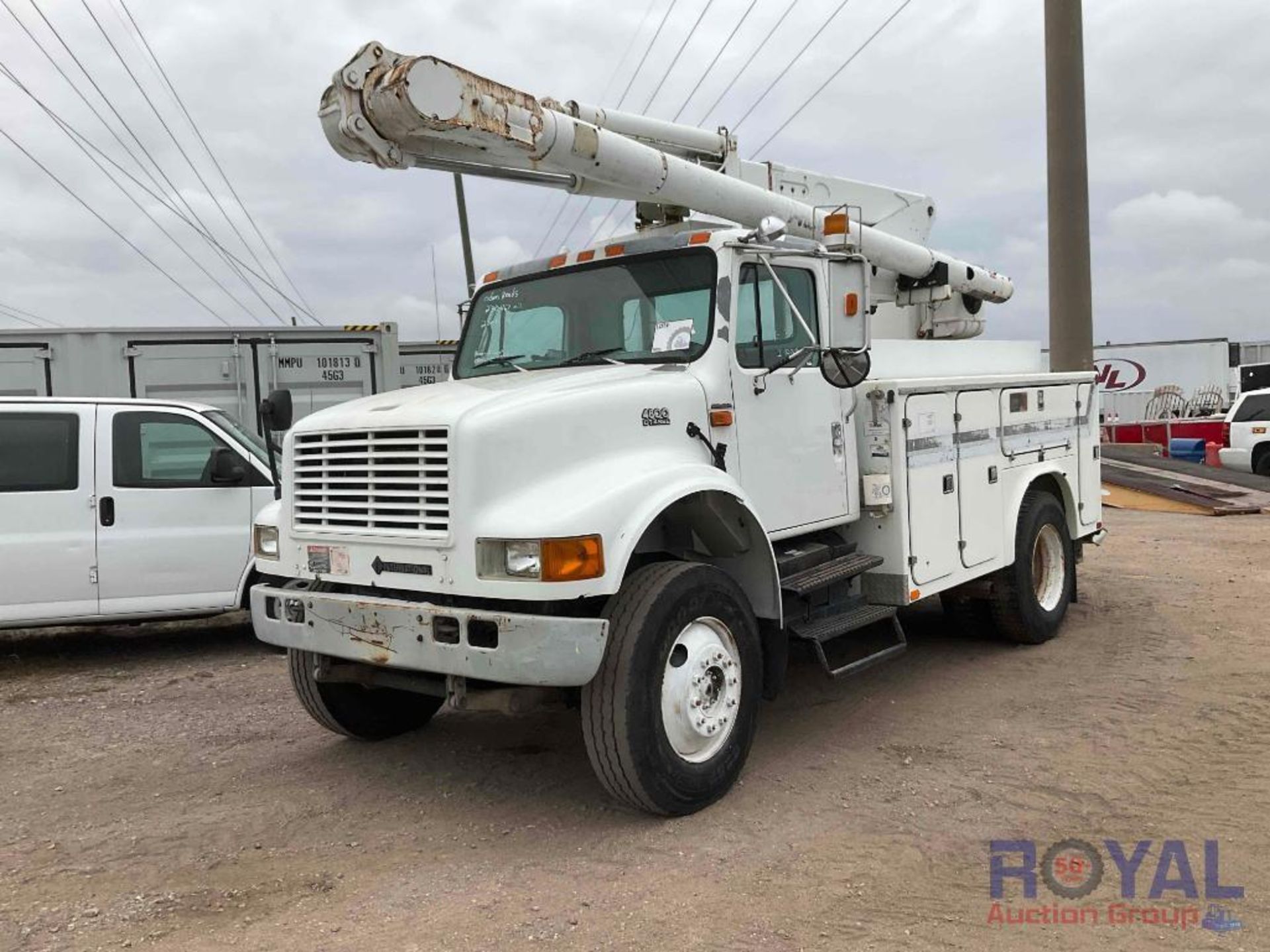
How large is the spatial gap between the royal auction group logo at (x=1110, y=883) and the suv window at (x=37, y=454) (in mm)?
6105

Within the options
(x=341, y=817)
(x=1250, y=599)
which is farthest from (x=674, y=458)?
(x=1250, y=599)

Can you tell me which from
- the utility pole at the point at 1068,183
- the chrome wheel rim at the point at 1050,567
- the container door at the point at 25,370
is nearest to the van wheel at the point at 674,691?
the chrome wheel rim at the point at 1050,567

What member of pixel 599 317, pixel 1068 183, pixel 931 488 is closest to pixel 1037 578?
pixel 931 488

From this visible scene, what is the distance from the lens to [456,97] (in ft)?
15.7

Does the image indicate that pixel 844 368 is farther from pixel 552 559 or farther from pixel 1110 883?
pixel 1110 883

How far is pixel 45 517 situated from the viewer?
686cm

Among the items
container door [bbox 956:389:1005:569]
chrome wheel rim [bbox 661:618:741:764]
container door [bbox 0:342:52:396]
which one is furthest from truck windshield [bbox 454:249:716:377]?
container door [bbox 0:342:52:396]

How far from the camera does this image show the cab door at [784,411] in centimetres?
486

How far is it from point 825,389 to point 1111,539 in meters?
8.07

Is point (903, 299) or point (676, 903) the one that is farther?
point (903, 299)

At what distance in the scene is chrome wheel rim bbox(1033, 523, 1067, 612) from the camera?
23.8ft

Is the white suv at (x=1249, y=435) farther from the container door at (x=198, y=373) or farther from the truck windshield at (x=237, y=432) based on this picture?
the truck windshield at (x=237, y=432)

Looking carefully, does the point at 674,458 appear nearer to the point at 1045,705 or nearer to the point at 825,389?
the point at 825,389

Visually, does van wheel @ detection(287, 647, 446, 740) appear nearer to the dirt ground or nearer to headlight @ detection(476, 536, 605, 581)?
the dirt ground
